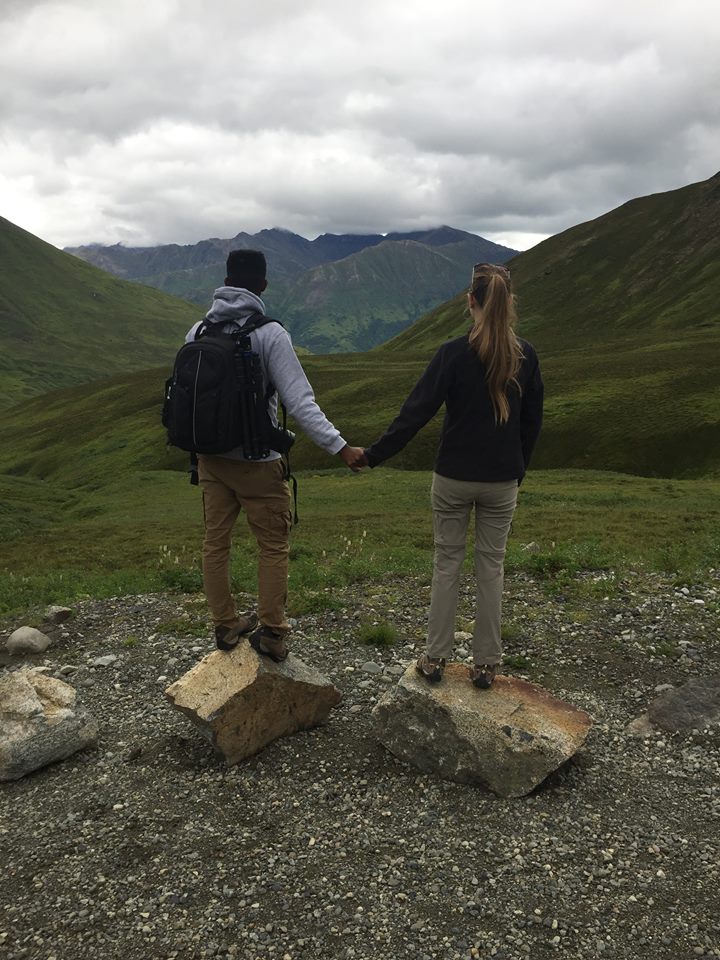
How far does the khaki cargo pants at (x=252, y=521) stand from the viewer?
9.45 meters

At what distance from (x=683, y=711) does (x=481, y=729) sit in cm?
348

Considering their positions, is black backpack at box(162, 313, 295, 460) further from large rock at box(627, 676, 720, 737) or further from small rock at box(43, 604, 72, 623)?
small rock at box(43, 604, 72, 623)

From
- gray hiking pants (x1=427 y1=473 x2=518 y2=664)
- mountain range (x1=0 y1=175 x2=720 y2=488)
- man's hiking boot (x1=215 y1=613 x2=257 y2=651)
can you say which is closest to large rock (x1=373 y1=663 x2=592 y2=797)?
gray hiking pants (x1=427 y1=473 x2=518 y2=664)

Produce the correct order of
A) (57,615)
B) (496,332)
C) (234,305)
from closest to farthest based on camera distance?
(496,332) → (234,305) → (57,615)

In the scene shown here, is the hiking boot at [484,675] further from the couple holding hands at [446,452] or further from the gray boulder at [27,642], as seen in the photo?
the gray boulder at [27,642]

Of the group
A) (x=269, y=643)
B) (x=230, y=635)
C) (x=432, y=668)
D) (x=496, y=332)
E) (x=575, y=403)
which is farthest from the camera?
(x=575, y=403)

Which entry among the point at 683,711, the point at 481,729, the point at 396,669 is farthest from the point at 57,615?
the point at 683,711

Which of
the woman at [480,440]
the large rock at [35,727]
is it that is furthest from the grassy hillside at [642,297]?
the large rock at [35,727]

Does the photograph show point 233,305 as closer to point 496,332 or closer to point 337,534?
point 496,332

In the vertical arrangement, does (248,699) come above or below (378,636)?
above

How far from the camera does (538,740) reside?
8859 mm

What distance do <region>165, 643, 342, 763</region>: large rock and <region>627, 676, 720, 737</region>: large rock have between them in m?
4.75

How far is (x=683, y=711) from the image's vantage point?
10.2m

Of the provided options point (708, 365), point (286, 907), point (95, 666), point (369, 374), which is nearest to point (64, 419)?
point (369, 374)
